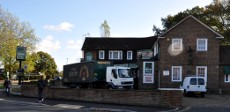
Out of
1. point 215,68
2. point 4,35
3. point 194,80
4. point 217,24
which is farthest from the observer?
point 217,24

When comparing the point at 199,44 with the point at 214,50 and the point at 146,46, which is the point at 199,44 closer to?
the point at 214,50

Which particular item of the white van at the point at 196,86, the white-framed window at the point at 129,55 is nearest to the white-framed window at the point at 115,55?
the white-framed window at the point at 129,55

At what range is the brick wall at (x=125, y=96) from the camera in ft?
71.7

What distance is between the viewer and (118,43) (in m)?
63.3

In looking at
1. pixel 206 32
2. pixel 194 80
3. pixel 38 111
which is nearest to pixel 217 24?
pixel 206 32

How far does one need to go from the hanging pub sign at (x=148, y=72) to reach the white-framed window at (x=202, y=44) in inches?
208

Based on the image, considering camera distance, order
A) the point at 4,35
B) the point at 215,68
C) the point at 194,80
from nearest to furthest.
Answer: the point at 194,80
the point at 215,68
the point at 4,35

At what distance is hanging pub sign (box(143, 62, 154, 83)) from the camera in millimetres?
41031

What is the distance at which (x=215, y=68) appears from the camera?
39.3 metres

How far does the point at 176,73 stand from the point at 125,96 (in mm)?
17583

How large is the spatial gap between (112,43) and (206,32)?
2579 cm

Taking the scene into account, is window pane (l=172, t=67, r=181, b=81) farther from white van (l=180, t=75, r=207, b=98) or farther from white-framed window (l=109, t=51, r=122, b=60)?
white-framed window (l=109, t=51, r=122, b=60)

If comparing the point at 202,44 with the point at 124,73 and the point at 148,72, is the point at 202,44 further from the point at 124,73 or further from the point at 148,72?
the point at 124,73

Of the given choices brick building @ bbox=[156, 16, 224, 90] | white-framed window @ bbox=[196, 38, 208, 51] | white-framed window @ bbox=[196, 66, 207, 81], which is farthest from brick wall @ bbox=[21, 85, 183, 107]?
white-framed window @ bbox=[196, 38, 208, 51]
